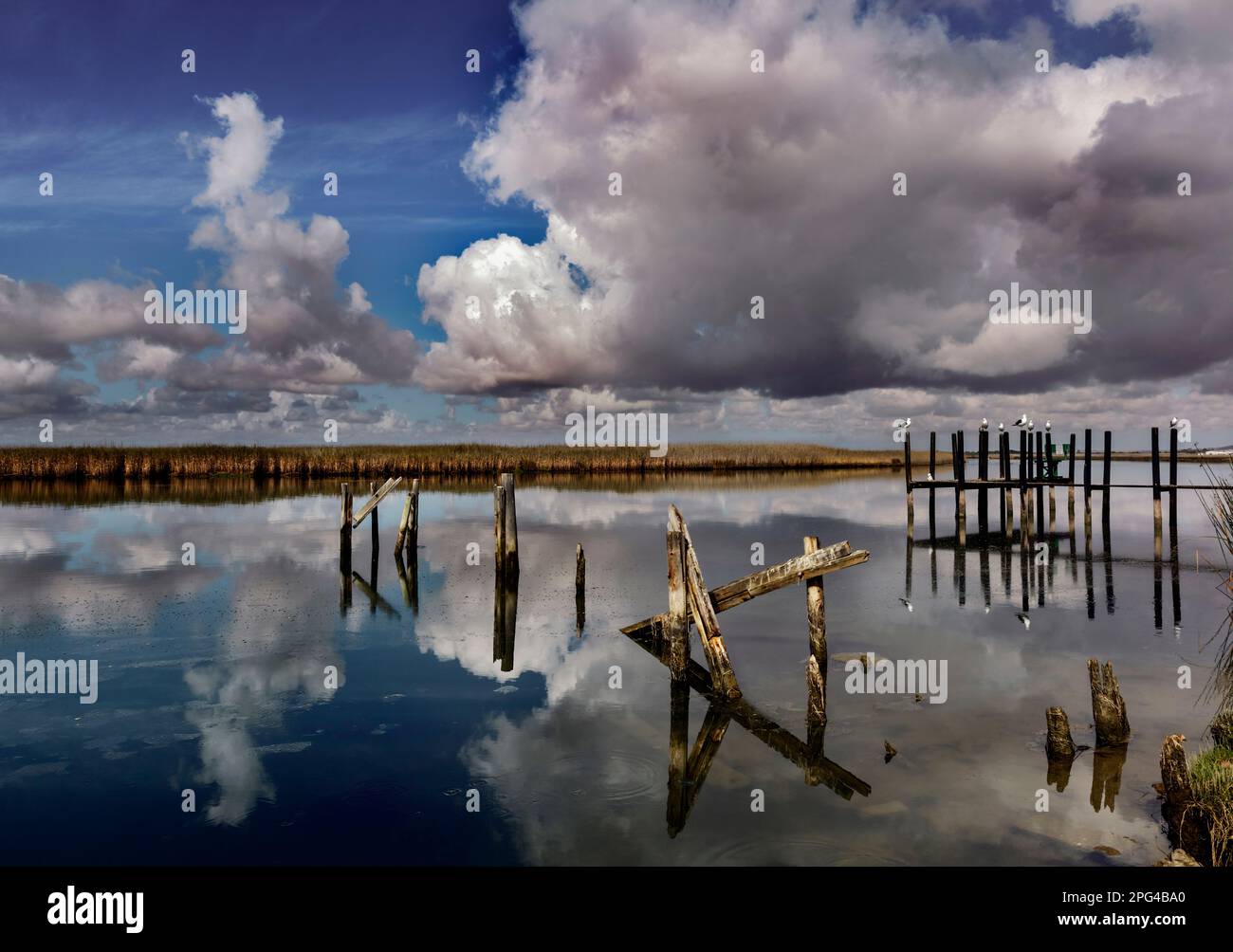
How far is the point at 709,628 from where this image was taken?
11.5 m

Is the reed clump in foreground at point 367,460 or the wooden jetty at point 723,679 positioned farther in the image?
the reed clump in foreground at point 367,460

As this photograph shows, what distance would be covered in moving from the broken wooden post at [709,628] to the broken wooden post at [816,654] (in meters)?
1.21

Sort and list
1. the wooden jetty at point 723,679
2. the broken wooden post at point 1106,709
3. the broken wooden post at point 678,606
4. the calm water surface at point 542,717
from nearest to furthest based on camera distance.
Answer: the calm water surface at point 542,717
the wooden jetty at point 723,679
the broken wooden post at point 1106,709
the broken wooden post at point 678,606

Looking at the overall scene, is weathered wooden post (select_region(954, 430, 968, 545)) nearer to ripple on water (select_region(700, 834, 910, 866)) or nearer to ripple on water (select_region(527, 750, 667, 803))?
ripple on water (select_region(527, 750, 667, 803))

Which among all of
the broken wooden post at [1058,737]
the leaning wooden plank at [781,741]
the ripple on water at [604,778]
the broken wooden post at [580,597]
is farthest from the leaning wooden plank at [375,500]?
the broken wooden post at [1058,737]

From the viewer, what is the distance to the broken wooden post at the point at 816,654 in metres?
10.1

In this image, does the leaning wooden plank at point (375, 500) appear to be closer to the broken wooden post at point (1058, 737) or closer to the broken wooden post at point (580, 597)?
the broken wooden post at point (580, 597)

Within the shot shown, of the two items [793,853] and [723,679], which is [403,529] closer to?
[723,679]

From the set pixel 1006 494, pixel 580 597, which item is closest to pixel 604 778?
pixel 580 597

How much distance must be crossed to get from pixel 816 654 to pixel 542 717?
387cm

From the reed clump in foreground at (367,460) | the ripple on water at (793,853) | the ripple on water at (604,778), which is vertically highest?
the reed clump in foreground at (367,460)

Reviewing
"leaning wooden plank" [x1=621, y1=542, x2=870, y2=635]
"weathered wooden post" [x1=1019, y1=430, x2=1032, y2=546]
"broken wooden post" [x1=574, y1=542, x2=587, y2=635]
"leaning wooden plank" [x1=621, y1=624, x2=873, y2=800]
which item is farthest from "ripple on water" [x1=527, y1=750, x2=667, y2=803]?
"weathered wooden post" [x1=1019, y1=430, x2=1032, y2=546]

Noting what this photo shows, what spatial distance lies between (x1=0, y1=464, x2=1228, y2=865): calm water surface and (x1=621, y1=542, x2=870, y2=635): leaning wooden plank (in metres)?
1.47
